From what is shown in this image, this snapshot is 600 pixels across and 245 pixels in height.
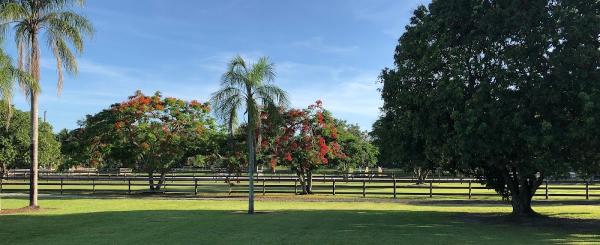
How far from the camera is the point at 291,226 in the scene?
44.8ft

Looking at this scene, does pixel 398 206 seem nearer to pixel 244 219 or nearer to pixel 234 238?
pixel 244 219

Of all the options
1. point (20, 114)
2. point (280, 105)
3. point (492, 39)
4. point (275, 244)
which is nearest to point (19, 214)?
point (280, 105)

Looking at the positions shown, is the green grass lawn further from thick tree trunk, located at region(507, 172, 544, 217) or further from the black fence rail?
the black fence rail

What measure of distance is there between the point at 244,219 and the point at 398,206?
25.4 ft

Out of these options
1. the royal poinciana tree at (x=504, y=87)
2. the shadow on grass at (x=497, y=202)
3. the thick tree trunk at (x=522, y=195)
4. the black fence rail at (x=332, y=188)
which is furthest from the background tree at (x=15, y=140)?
the thick tree trunk at (x=522, y=195)

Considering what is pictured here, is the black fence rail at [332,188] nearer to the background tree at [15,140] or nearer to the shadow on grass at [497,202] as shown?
the shadow on grass at [497,202]

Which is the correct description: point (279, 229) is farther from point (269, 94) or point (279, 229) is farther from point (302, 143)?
point (302, 143)

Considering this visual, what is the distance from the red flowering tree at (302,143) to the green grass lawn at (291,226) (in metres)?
8.07

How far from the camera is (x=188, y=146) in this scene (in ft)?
94.0

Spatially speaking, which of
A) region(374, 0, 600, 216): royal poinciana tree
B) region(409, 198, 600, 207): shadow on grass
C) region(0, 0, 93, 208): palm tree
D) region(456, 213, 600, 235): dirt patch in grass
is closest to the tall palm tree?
region(0, 0, 93, 208): palm tree

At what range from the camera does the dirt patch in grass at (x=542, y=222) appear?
13484mm

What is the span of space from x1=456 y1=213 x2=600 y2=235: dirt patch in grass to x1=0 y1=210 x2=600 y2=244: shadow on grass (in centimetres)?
3

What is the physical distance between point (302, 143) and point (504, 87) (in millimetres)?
15815

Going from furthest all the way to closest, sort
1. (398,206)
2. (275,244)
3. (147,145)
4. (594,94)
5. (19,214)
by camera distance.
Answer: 1. (147,145)
2. (398,206)
3. (19,214)
4. (594,94)
5. (275,244)
